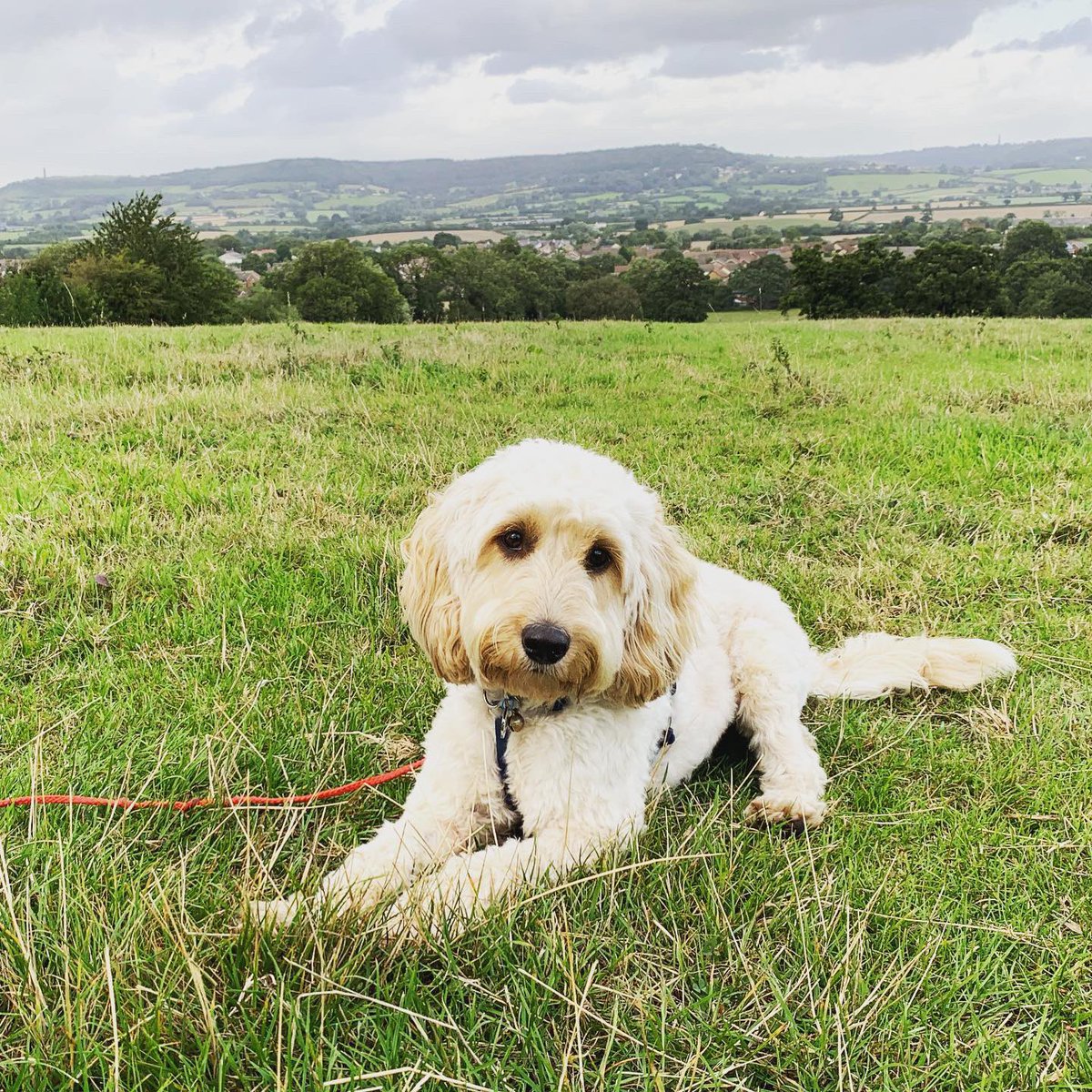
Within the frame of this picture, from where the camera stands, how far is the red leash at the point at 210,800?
2389 mm

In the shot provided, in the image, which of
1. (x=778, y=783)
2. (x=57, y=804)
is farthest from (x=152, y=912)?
(x=778, y=783)

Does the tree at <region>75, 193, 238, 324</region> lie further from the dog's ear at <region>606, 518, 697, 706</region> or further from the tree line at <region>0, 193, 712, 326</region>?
the dog's ear at <region>606, 518, 697, 706</region>

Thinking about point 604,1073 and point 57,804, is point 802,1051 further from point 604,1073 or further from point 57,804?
point 57,804

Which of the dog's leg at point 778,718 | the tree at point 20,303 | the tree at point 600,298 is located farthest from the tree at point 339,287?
the dog's leg at point 778,718

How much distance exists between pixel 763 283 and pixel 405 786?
205 ft

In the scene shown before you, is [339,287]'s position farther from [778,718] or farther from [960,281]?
[778,718]

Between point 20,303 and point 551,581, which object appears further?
point 20,303

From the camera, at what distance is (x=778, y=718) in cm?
330

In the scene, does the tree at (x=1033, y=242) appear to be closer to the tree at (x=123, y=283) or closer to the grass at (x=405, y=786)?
the tree at (x=123, y=283)

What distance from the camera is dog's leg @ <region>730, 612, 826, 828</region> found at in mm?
2867

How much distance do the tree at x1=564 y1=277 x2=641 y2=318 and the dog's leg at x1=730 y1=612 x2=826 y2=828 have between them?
54.0 m

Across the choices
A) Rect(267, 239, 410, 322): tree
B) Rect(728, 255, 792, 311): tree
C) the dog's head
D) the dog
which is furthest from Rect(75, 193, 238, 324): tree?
the dog

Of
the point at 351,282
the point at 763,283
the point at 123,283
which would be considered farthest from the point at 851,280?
the point at 123,283

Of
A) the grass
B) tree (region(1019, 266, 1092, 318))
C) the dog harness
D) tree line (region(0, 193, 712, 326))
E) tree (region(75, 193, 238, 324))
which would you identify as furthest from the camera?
tree (region(1019, 266, 1092, 318))
